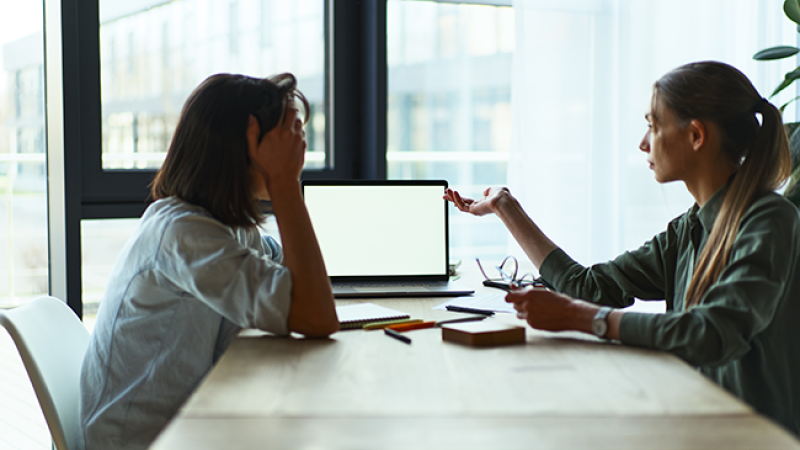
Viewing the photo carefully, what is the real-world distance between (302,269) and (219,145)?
274 mm

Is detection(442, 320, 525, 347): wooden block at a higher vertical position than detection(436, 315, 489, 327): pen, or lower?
higher

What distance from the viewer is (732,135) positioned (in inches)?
49.8

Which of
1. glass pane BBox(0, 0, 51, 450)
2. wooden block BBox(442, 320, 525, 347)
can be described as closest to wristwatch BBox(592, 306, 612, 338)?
wooden block BBox(442, 320, 525, 347)

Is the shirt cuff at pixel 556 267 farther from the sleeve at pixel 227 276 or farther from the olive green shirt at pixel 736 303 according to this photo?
the sleeve at pixel 227 276

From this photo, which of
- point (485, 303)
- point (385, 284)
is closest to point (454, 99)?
point (385, 284)

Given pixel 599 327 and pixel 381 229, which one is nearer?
Result: pixel 599 327

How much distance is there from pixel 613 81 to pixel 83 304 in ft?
6.68

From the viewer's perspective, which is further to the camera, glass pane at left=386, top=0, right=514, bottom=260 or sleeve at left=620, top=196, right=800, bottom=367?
glass pane at left=386, top=0, right=514, bottom=260

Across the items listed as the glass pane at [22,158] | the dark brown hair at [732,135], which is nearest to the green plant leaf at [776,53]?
the dark brown hair at [732,135]

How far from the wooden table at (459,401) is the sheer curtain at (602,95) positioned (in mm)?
1511

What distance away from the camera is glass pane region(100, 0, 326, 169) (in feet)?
7.43

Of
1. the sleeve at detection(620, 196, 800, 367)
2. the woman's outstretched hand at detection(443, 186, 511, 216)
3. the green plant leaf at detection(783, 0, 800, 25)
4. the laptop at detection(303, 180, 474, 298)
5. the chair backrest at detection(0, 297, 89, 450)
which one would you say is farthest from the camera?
the green plant leaf at detection(783, 0, 800, 25)

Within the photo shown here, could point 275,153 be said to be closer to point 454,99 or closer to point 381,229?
point 381,229

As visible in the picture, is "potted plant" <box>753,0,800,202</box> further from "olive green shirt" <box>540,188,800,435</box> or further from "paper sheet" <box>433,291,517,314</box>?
"paper sheet" <box>433,291,517,314</box>
